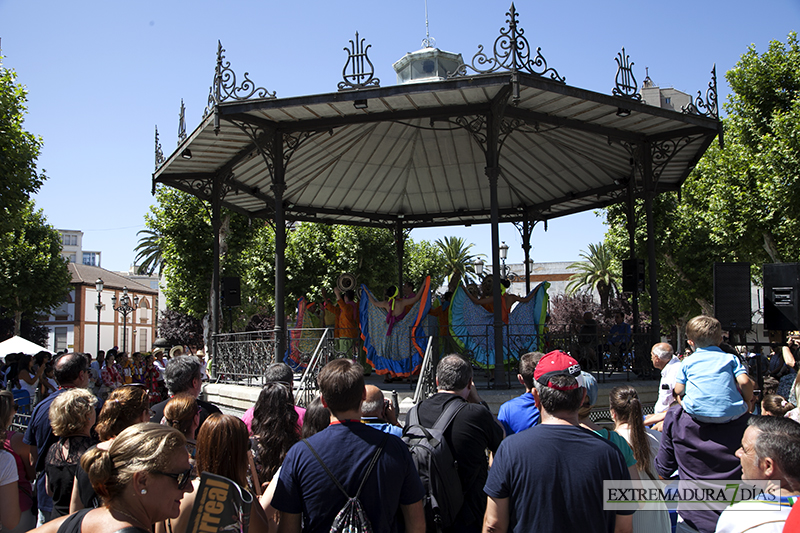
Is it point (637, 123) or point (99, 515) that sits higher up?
point (637, 123)

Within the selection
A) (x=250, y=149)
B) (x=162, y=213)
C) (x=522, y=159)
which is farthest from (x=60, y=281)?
(x=522, y=159)

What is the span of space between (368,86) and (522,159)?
5.92 m

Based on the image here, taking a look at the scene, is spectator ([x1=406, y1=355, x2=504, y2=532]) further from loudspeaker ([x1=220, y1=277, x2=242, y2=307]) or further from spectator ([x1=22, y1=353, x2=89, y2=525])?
loudspeaker ([x1=220, y1=277, x2=242, y2=307])

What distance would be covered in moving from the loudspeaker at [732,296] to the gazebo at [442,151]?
1468 mm

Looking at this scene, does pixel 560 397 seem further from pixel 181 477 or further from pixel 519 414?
pixel 181 477

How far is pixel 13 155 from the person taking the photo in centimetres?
1254

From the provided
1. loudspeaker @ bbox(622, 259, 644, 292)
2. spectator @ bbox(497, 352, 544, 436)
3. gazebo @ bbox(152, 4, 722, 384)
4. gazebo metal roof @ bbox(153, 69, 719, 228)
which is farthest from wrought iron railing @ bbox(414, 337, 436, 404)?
loudspeaker @ bbox(622, 259, 644, 292)

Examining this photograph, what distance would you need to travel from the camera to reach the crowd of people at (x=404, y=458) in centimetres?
218

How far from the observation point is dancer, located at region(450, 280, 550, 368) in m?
9.99

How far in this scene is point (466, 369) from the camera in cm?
372

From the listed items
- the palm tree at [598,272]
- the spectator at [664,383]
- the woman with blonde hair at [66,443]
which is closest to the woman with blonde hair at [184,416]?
the woman with blonde hair at [66,443]

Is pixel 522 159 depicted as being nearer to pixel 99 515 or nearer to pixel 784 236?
pixel 784 236

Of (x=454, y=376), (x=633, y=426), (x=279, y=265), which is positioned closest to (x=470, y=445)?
(x=454, y=376)

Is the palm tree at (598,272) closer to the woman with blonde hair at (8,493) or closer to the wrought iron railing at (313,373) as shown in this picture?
the wrought iron railing at (313,373)
